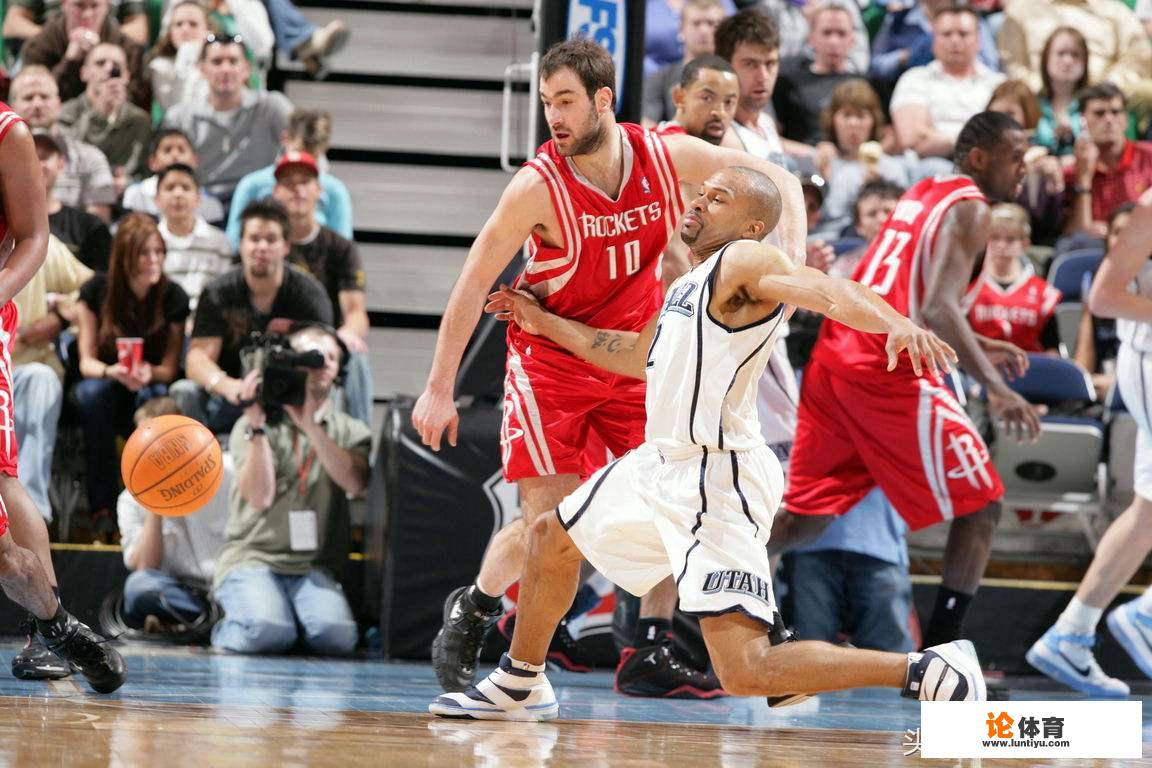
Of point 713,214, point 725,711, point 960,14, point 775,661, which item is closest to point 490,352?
point 725,711

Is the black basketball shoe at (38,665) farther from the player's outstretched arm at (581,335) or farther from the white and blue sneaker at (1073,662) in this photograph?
the white and blue sneaker at (1073,662)

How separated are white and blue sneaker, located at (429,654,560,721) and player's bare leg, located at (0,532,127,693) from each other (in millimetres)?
1027

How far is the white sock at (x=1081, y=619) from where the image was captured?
6.14m

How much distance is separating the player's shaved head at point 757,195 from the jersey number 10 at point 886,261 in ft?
6.02

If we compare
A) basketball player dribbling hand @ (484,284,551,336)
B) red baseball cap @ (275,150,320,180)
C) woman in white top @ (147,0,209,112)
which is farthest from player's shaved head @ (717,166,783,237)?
woman in white top @ (147,0,209,112)

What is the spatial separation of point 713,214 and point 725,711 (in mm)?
1898

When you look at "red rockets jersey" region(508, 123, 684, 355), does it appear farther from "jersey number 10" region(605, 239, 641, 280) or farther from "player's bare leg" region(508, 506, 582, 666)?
"player's bare leg" region(508, 506, 582, 666)

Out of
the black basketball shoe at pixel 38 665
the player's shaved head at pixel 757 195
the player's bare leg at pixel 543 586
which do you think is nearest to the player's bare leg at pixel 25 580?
the black basketball shoe at pixel 38 665

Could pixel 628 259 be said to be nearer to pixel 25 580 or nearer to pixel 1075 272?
pixel 25 580

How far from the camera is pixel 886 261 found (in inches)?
241

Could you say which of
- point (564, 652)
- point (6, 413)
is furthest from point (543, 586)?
point (564, 652)

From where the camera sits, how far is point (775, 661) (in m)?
3.93

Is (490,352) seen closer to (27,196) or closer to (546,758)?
(27,196)

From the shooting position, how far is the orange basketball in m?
5.47
